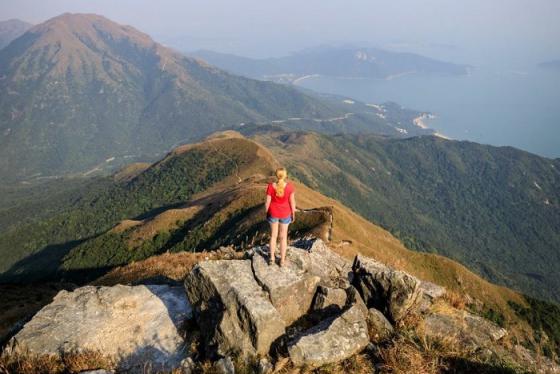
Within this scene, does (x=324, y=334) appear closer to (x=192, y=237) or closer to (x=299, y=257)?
(x=299, y=257)

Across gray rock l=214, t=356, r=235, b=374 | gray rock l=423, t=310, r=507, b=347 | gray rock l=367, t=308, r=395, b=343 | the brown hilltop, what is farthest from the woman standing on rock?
the brown hilltop

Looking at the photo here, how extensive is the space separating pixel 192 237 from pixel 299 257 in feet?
327

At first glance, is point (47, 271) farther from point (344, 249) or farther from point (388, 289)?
point (388, 289)

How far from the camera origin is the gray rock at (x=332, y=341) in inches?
498

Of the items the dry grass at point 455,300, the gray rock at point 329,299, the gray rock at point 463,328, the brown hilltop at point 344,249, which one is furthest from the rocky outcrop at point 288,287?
the brown hilltop at point 344,249

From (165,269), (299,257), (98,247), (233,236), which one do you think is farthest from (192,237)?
(299,257)

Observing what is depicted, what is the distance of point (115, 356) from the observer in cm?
1417

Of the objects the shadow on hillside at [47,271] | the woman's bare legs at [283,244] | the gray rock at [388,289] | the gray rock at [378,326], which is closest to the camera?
the gray rock at [378,326]

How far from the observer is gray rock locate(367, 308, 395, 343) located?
1430cm

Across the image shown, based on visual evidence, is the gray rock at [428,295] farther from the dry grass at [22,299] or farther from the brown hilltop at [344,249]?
the dry grass at [22,299]

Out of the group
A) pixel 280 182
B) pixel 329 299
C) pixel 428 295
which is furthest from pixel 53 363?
pixel 428 295

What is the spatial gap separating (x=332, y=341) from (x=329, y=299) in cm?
231

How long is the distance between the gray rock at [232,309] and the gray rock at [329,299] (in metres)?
1.99

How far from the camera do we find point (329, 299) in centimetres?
1541
